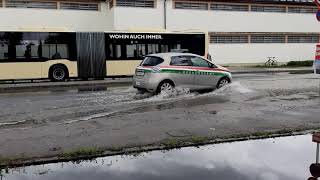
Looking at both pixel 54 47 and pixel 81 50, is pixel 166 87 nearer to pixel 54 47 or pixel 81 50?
pixel 81 50

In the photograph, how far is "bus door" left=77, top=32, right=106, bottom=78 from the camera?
82.0 ft

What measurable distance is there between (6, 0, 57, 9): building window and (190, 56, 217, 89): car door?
20233mm

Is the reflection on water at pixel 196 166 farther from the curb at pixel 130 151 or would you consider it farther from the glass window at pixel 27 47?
the glass window at pixel 27 47

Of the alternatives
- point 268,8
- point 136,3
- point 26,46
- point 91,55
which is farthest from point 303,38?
point 26,46

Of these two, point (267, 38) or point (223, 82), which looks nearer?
point (223, 82)

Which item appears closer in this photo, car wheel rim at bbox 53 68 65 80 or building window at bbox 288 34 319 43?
car wheel rim at bbox 53 68 65 80

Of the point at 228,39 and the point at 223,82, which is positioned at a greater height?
the point at 228,39

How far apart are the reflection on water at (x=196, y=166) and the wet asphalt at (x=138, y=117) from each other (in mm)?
895

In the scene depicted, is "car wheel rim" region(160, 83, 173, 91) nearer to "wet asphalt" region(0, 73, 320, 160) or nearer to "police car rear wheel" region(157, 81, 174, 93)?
"police car rear wheel" region(157, 81, 174, 93)

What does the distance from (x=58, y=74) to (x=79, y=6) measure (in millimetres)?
13244

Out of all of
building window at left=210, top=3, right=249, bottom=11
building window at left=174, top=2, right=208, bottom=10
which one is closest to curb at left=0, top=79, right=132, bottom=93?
building window at left=174, top=2, right=208, bottom=10

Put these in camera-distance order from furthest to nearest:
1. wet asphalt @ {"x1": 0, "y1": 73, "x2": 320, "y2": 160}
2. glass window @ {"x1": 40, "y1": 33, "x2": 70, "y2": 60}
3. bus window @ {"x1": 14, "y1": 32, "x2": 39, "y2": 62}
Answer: glass window @ {"x1": 40, "y1": 33, "x2": 70, "y2": 60}
bus window @ {"x1": 14, "y1": 32, "x2": 39, "y2": 62}
wet asphalt @ {"x1": 0, "y1": 73, "x2": 320, "y2": 160}

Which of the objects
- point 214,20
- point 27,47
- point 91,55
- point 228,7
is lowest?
point 91,55

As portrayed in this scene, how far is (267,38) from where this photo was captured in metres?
42.3
